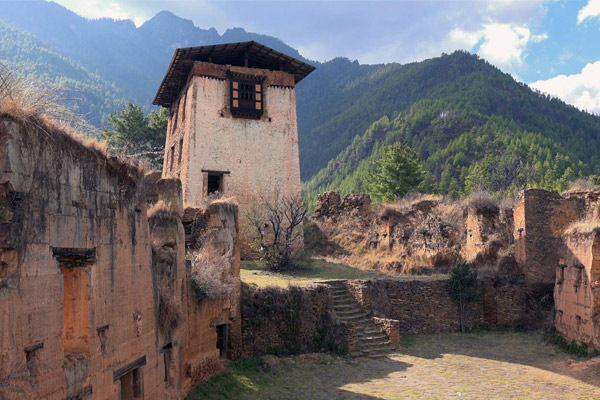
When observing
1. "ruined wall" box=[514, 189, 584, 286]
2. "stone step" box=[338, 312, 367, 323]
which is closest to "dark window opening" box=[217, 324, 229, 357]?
"stone step" box=[338, 312, 367, 323]

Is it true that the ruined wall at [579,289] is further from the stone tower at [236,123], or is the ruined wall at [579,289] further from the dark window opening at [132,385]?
the stone tower at [236,123]

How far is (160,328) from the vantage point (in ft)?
29.7

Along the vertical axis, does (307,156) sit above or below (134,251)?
above

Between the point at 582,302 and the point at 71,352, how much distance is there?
13.3m

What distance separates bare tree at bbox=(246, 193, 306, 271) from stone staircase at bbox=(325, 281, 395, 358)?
11.2 ft

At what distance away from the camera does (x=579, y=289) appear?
567 inches

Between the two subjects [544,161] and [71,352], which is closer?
[71,352]

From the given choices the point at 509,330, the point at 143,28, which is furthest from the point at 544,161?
the point at 143,28

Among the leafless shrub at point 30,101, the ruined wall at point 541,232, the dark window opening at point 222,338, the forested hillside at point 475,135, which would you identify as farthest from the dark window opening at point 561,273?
the forested hillside at point 475,135

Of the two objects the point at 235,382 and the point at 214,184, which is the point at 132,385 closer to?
the point at 235,382

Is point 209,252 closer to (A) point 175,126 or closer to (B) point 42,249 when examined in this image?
(B) point 42,249

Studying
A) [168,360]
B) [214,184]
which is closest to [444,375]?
[168,360]

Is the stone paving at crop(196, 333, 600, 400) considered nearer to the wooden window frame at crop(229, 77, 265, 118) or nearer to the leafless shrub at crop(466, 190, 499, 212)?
the leafless shrub at crop(466, 190, 499, 212)

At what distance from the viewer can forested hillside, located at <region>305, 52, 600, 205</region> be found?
48.4 metres
